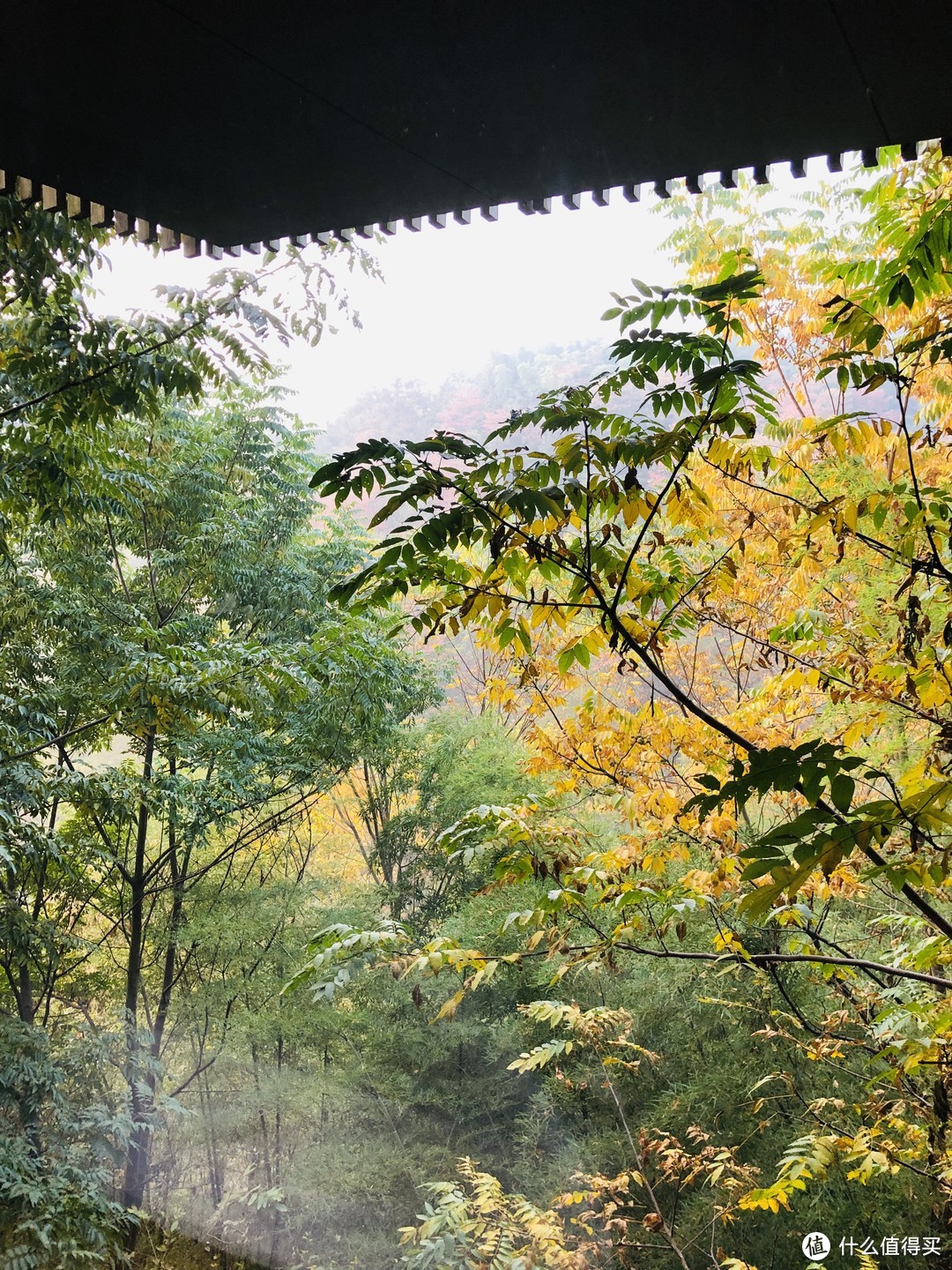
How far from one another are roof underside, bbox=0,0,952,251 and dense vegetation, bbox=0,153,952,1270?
0.21m

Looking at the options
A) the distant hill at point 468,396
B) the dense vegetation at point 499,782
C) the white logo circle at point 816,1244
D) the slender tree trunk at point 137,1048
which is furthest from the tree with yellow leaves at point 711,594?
the distant hill at point 468,396

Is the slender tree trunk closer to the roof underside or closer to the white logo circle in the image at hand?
the white logo circle

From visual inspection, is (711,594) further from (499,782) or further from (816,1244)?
(499,782)

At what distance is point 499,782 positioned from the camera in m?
6.19

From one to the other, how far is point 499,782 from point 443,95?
213 inches

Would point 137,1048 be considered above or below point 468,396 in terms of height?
below

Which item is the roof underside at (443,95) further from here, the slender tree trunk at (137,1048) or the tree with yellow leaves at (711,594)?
the slender tree trunk at (137,1048)

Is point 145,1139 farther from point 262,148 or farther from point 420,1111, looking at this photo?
point 262,148

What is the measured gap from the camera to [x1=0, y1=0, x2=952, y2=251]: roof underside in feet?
3.20

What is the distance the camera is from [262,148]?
1256 mm

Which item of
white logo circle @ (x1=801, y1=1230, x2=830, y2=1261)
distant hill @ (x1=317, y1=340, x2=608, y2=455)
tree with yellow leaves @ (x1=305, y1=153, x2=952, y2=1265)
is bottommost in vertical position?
white logo circle @ (x1=801, y1=1230, x2=830, y2=1261)

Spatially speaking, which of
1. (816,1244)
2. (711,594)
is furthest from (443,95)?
(816,1244)

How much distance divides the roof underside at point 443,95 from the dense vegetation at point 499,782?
21 cm

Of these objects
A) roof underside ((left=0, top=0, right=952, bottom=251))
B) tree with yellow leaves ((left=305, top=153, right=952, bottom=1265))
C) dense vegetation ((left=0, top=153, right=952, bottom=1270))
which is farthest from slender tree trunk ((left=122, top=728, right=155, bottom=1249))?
roof underside ((left=0, top=0, right=952, bottom=251))
